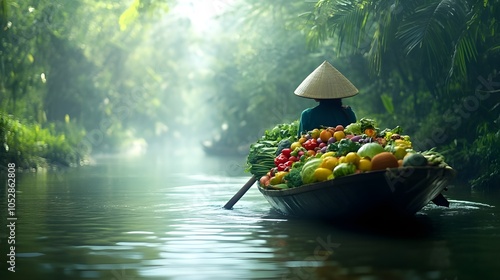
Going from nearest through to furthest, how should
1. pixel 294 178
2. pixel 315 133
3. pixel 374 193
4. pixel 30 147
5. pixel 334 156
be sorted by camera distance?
pixel 374 193, pixel 334 156, pixel 294 178, pixel 315 133, pixel 30 147

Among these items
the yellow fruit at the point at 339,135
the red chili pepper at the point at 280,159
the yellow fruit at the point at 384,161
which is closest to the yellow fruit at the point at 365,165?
the yellow fruit at the point at 384,161

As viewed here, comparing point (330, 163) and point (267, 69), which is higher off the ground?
point (267, 69)

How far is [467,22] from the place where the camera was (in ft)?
53.8

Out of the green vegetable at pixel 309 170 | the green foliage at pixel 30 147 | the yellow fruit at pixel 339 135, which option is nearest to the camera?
the green vegetable at pixel 309 170

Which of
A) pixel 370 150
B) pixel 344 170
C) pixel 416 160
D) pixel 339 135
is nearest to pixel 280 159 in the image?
pixel 339 135

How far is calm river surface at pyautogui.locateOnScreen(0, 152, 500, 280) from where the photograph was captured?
7.85m

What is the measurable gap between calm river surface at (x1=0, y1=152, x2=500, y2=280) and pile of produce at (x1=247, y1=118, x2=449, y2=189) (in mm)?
633

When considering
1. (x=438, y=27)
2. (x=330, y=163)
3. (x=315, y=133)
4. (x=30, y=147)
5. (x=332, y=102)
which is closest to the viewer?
(x=330, y=163)

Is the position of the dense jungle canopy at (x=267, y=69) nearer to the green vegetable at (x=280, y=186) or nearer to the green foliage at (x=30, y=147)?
the green foliage at (x=30, y=147)

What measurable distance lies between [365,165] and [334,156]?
84 centimetres

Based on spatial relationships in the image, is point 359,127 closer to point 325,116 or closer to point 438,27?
point 325,116

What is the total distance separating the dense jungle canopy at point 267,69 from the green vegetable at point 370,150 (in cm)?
566

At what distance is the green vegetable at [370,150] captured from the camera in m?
10.8

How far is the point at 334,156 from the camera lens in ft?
37.4
